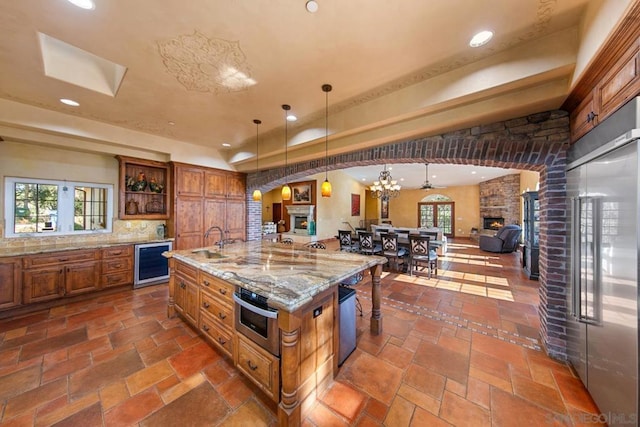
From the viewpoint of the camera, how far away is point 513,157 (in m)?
2.40

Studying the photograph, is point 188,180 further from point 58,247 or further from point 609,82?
point 609,82

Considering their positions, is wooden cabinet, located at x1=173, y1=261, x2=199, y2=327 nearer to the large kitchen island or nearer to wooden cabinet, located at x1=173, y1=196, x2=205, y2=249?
the large kitchen island

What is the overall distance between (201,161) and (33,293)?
10.7 ft

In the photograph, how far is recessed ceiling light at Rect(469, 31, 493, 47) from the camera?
174 centimetres

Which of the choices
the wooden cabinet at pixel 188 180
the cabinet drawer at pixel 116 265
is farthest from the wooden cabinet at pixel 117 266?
the wooden cabinet at pixel 188 180

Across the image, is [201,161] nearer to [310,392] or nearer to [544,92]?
[310,392]

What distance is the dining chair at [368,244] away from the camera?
17.2 feet

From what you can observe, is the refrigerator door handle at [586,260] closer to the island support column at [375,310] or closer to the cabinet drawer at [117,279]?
the island support column at [375,310]

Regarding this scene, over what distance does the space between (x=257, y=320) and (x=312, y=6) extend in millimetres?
2299

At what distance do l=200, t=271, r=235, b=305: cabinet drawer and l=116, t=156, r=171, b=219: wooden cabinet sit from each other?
326 cm

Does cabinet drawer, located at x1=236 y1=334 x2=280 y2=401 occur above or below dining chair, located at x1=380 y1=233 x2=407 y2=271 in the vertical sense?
below

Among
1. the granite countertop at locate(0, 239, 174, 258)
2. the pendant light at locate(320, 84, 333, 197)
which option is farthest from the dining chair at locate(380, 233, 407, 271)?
the granite countertop at locate(0, 239, 174, 258)

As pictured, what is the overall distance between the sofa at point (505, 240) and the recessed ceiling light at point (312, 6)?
873 centimetres

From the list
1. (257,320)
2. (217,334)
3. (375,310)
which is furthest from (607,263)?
(217,334)
